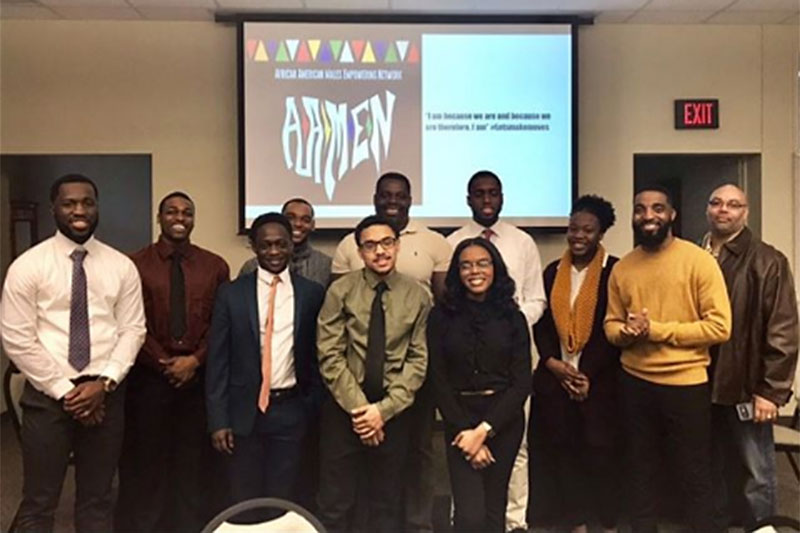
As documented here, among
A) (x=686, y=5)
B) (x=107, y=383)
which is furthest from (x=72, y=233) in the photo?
(x=686, y=5)

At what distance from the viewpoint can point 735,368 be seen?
2.71 metres

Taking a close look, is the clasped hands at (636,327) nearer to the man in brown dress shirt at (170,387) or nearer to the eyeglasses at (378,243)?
the eyeglasses at (378,243)

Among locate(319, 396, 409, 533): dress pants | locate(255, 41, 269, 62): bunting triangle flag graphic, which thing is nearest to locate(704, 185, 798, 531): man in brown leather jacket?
locate(319, 396, 409, 533): dress pants

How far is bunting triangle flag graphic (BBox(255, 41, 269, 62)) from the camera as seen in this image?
14.9 ft

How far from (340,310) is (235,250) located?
244 cm

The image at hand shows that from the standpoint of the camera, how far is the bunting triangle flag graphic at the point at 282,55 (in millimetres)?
4562

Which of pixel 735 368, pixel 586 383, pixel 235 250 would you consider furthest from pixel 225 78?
pixel 735 368

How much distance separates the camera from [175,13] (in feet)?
14.7

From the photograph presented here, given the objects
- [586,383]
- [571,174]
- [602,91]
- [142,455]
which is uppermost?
[602,91]

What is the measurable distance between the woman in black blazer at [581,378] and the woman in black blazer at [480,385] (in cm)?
43

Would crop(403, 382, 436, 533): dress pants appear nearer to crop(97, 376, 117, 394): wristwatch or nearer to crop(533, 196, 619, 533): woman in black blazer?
crop(533, 196, 619, 533): woman in black blazer

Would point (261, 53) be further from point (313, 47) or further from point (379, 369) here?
point (379, 369)

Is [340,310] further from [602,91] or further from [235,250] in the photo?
[602,91]

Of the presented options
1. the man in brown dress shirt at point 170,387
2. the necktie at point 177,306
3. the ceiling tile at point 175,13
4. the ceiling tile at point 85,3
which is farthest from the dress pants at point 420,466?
the ceiling tile at point 85,3
